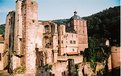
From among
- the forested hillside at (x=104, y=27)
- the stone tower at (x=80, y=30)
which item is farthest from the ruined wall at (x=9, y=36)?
the stone tower at (x=80, y=30)

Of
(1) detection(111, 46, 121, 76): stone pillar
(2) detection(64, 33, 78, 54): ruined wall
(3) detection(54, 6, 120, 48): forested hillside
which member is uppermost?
(3) detection(54, 6, 120, 48): forested hillside

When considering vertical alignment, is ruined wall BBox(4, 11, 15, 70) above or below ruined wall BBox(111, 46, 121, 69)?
above

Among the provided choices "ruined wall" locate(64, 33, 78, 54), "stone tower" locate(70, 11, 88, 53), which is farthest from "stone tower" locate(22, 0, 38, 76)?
"stone tower" locate(70, 11, 88, 53)

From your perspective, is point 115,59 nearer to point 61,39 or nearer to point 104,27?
point 61,39

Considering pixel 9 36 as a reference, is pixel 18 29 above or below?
above

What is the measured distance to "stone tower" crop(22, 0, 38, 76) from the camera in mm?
28197

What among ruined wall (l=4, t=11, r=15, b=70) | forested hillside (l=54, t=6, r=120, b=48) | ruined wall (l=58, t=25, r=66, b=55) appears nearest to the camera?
ruined wall (l=4, t=11, r=15, b=70)

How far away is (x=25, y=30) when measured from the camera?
2864 cm

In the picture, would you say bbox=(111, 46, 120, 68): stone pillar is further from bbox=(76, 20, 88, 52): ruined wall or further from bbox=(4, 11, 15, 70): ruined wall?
bbox=(76, 20, 88, 52): ruined wall

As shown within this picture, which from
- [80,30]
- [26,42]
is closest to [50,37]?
[26,42]

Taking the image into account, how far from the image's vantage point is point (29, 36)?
2872 centimetres

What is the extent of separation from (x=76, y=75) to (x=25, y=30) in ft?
28.8

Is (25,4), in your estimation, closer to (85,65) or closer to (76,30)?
(85,65)

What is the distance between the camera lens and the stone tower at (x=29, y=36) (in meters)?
28.2
